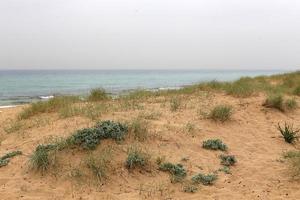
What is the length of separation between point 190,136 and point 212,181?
5.58ft

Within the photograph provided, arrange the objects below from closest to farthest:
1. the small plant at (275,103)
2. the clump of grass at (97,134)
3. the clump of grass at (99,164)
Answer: the clump of grass at (99,164) → the clump of grass at (97,134) → the small plant at (275,103)

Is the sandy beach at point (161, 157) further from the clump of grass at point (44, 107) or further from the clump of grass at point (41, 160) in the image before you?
the clump of grass at point (44, 107)

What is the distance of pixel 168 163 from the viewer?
257 inches

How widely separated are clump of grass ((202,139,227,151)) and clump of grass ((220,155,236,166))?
34 centimetres

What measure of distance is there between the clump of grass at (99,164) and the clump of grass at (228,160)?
1.92 metres

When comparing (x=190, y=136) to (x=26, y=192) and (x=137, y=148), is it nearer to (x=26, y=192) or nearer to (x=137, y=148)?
(x=137, y=148)

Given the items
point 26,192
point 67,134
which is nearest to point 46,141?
point 67,134

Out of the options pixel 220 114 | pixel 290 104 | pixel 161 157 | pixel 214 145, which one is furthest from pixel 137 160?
pixel 290 104

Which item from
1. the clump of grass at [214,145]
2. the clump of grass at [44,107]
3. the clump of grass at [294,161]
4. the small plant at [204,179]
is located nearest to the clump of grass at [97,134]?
the clump of grass at [214,145]

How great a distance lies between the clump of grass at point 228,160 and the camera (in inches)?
270

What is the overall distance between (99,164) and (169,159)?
4.00 ft

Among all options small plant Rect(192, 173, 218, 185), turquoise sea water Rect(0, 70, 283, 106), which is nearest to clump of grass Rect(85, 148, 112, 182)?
small plant Rect(192, 173, 218, 185)

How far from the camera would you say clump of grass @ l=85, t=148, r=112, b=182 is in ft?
20.1

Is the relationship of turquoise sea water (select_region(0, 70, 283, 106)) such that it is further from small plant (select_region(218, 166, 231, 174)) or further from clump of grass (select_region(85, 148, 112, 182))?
small plant (select_region(218, 166, 231, 174))
